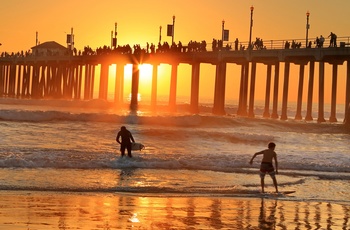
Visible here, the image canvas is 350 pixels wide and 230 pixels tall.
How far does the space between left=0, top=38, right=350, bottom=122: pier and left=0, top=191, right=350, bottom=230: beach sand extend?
32.1 m

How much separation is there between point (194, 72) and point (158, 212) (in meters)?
49.6

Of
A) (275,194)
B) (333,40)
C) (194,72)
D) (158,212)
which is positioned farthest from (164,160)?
(194,72)

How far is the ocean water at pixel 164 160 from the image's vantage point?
18594mm

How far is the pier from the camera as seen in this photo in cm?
5231

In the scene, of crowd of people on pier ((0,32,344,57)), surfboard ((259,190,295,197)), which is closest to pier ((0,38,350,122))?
crowd of people on pier ((0,32,344,57))

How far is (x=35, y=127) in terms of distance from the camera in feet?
134

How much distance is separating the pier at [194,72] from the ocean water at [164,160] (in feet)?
18.5

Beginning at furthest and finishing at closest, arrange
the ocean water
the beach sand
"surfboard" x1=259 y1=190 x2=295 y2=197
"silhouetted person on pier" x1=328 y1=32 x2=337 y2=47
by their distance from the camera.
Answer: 1. "silhouetted person on pier" x1=328 y1=32 x2=337 y2=47
2. the ocean water
3. "surfboard" x1=259 y1=190 x2=295 y2=197
4. the beach sand

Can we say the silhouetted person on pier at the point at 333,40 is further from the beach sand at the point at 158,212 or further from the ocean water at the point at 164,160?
the beach sand at the point at 158,212

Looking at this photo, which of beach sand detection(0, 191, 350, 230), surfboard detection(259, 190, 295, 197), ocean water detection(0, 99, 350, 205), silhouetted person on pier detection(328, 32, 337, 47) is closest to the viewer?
beach sand detection(0, 191, 350, 230)

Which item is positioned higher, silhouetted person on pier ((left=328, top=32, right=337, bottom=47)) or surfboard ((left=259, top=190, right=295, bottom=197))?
silhouetted person on pier ((left=328, top=32, right=337, bottom=47))

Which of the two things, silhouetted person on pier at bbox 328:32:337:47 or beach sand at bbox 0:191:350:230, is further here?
silhouetted person on pier at bbox 328:32:337:47

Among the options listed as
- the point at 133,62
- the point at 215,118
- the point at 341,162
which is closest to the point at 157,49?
the point at 133,62

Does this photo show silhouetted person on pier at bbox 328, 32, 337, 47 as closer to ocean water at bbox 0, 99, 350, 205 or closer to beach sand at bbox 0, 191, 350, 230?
ocean water at bbox 0, 99, 350, 205
